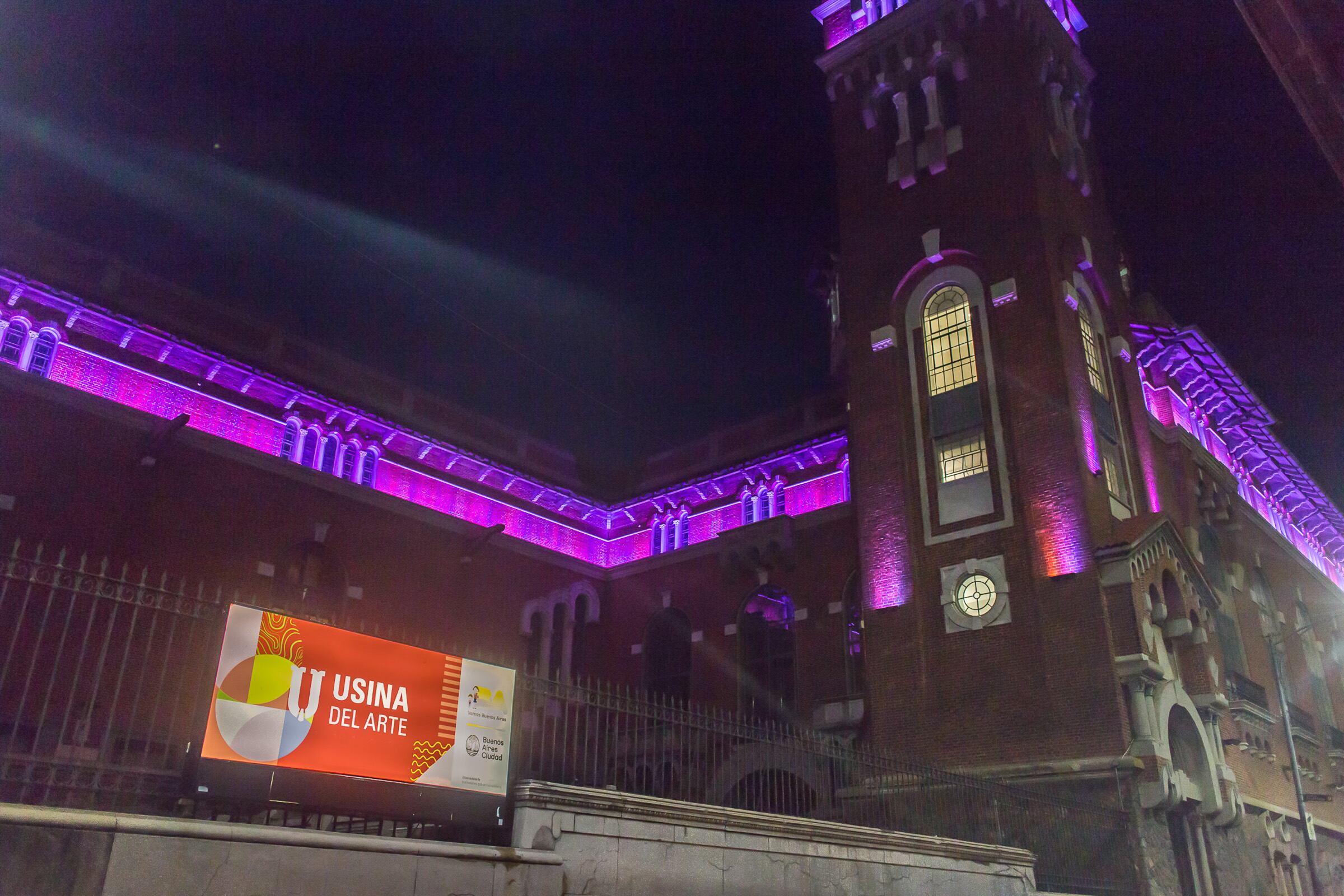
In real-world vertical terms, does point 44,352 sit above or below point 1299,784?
above

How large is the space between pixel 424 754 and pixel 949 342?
64.1 feet

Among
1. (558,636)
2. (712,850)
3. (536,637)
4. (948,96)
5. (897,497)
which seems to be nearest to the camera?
(712,850)

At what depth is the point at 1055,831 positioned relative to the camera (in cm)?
1777

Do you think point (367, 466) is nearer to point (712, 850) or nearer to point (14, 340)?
point (14, 340)

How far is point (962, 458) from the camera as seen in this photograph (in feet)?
80.1

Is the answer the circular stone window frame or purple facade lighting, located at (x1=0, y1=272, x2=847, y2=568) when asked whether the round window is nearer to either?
the circular stone window frame

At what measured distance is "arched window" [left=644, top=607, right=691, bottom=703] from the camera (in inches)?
1307

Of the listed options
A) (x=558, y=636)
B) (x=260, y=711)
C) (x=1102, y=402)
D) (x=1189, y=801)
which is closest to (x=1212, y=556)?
(x=1102, y=402)

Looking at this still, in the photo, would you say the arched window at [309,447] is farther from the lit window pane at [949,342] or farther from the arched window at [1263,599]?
the arched window at [1263,599]

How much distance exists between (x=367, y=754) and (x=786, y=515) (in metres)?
23.2

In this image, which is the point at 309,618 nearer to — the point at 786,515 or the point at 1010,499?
the point at 1010,499

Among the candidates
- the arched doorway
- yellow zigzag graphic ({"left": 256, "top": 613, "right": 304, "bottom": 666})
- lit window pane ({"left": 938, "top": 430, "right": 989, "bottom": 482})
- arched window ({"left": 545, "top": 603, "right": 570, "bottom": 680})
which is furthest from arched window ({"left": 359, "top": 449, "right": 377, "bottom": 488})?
the arched doorway

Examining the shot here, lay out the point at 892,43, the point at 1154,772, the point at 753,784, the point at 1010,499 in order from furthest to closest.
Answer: the point at 892,43 → the point at 753,784 → the point at 1010,499 → the point at 1154,772

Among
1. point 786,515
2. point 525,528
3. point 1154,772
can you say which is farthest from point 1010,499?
point 525,528
